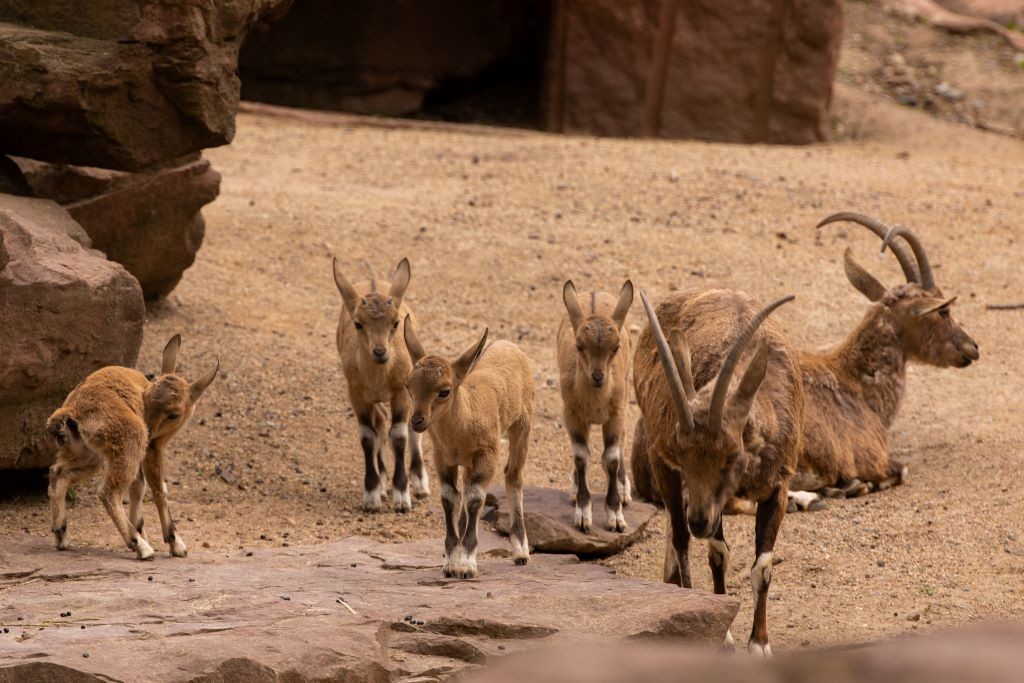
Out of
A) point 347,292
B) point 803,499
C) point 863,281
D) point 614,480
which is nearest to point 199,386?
point 347,292

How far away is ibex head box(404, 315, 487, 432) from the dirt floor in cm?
102

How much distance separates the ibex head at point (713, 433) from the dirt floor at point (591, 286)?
1.08 m

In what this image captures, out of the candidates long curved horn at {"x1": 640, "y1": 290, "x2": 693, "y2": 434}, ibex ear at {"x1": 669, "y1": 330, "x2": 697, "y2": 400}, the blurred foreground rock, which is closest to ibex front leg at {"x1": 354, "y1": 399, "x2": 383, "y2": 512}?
ibex ear at {"x1": 669, "y1": 330, "x2": 697, "y2": 400}

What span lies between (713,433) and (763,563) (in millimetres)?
804

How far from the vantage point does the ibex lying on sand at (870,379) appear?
9.07 meters

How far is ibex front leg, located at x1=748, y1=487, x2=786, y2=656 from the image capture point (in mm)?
6473

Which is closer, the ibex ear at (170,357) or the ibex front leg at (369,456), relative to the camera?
the ibex ear at (170,357)

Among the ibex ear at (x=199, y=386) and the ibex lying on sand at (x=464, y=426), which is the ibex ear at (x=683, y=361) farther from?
the ibex ear at (x=199, y=386)

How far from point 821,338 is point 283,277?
497 cm

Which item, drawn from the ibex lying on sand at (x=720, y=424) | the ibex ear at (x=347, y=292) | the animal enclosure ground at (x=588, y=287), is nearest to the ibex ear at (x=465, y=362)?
the ibex lying on sand at (x=720, y=424)

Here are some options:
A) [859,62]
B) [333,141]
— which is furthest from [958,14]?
[333,141]

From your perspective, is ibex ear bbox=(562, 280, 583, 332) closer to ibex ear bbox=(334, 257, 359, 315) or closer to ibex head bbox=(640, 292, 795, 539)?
ibex ear bbox=(334, 257, 359, 315)

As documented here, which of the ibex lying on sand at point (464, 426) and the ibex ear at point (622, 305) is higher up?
the ibex ear at point (622, 305)

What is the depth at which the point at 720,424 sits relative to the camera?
241 inches
